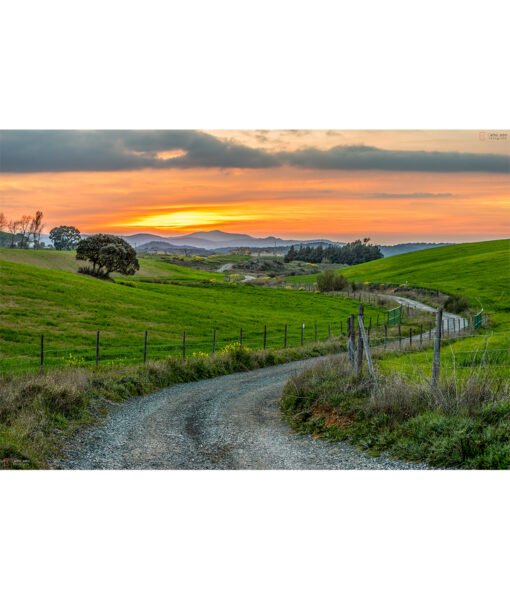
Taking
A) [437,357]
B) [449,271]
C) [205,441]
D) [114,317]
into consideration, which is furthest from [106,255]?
[449,271]

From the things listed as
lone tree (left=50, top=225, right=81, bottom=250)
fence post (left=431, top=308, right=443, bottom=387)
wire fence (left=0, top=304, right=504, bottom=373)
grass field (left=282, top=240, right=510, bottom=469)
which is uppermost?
lone tree (left=50, top=225, right=81, bottom=250)

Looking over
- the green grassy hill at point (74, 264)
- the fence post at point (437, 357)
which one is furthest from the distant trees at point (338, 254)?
the fence post at point (437, 357)

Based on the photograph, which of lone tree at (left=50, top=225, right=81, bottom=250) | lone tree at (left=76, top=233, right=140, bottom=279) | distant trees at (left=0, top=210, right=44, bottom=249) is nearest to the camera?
distant trees at (left=0, top=210, right=44, bottom=249)

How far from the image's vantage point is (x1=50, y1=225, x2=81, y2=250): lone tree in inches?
879

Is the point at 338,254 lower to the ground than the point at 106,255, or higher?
lower

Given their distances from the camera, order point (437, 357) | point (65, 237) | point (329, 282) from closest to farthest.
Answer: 1. point (437, 357)
2. point (65, 237)
3. point (329, 282)

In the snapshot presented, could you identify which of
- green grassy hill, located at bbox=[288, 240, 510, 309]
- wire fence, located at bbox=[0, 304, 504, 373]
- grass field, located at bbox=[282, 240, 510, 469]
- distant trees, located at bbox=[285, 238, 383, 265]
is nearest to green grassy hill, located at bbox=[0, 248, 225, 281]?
wire fence, located at bbox=[0, 304, 504, 373]

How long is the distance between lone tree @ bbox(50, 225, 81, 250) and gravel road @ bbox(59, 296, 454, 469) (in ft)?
34.6

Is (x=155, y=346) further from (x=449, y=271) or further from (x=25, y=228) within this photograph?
(x=449, y=271)

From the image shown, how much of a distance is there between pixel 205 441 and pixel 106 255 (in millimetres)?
20412

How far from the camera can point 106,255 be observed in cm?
2891

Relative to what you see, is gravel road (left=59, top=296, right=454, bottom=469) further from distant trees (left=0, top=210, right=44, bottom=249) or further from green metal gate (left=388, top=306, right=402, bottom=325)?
green metal gate (left=388, top=306, right=402, bottom=325)

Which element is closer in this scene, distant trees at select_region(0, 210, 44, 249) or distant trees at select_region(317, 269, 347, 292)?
distant trees at select_region(0, 210, 44, 249)

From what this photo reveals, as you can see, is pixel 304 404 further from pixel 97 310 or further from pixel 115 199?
pixel 97 310
